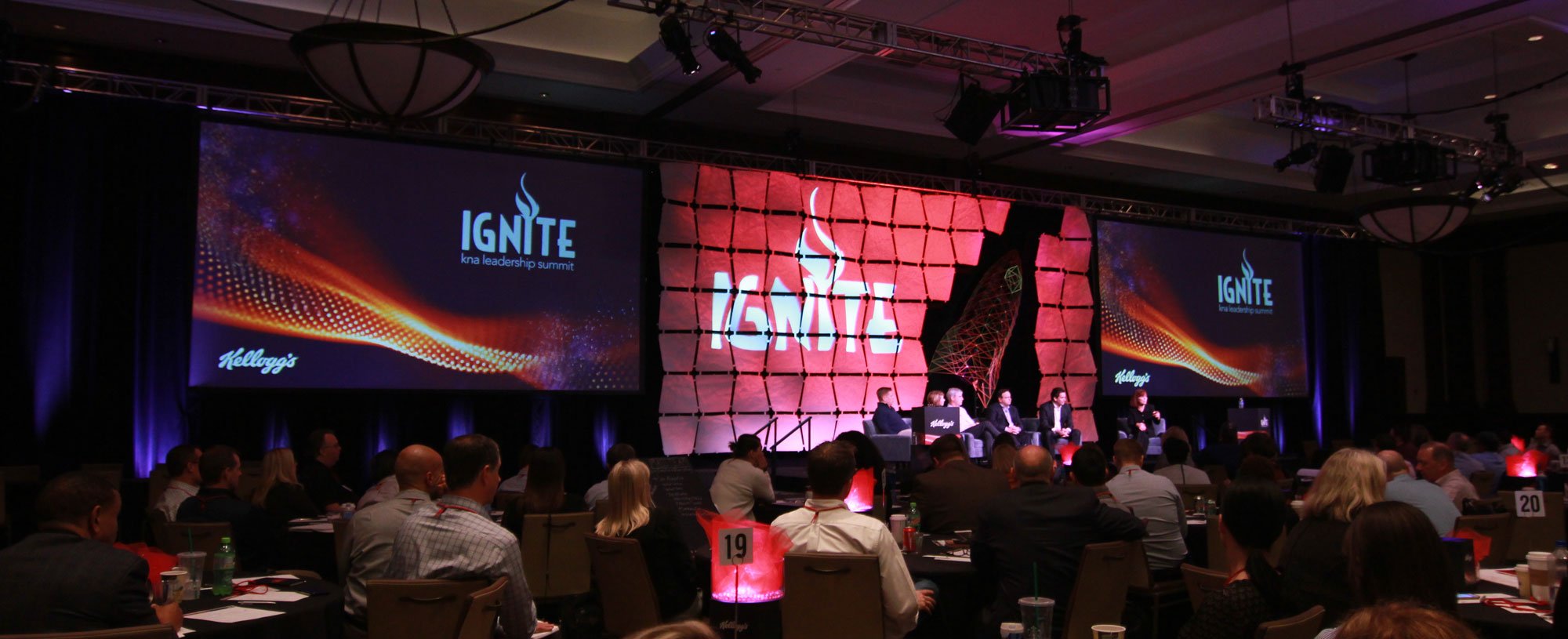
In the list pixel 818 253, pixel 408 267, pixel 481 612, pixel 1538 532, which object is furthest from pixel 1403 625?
pixel 818 253

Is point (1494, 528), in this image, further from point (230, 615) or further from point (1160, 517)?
point (230, 615)

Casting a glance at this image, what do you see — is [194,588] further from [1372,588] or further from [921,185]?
[921,185]

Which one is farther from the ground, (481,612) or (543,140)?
(543,140)

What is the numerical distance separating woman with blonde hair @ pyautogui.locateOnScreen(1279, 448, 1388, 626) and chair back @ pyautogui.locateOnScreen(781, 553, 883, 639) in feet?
4.34

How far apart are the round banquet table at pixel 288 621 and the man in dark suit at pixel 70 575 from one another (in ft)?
1.96

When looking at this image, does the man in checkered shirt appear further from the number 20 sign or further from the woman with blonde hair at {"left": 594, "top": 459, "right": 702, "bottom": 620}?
the woman with blonde hair at {"left": 594, "top": 459, "right": 702, "bottom": 620}

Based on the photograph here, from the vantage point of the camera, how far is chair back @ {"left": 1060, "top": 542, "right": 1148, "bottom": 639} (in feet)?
13.7

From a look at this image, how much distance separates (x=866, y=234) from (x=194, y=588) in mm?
9118

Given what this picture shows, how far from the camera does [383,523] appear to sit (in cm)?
380

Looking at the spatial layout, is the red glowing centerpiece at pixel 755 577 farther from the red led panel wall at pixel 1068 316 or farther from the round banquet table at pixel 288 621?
the red led panel wall at pixel 1068 316

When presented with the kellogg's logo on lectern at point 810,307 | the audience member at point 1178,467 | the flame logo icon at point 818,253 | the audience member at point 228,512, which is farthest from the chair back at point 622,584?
the flame logo icon at point 818,253

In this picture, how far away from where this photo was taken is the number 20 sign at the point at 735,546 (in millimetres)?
3727

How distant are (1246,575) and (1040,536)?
1.36 meters

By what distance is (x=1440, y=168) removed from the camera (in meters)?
11.2
